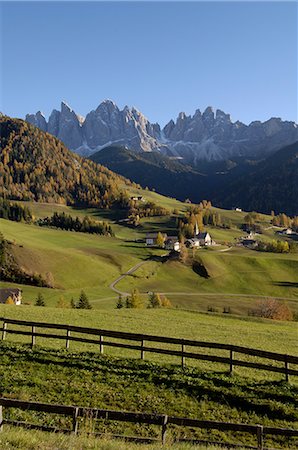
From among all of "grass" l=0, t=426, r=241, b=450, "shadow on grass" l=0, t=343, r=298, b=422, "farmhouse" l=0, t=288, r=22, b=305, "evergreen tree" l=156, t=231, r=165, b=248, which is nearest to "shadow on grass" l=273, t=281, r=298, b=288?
"evergreen tree" l=156, t=231, r=165, b=248

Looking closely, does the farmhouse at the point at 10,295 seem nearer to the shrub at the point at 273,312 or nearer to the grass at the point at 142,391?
the shrub at the point at 273,312

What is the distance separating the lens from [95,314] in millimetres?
44438

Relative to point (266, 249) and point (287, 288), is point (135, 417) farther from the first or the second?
point (266, 249)

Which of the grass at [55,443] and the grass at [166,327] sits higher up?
the grass at [55,443]

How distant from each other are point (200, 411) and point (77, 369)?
7655mm

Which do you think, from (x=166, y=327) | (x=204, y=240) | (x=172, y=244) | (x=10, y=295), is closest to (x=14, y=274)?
(x=10, y=295)

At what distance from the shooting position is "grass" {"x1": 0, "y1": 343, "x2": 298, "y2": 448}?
1677 cm

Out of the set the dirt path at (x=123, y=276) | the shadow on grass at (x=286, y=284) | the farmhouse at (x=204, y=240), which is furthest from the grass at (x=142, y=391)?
the farmhouse at (x=204, y=240)

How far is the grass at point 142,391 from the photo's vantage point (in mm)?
16766

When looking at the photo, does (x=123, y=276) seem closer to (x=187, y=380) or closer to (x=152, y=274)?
(x=152, y=274)

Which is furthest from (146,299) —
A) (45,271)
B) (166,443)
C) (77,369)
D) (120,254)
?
(166,443)

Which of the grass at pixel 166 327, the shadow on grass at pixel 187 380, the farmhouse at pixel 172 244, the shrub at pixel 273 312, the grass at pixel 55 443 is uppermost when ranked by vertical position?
the grass at pixel 55 443

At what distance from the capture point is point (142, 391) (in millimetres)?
20297

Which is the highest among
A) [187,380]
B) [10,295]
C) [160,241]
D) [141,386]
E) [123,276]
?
[141,386]
